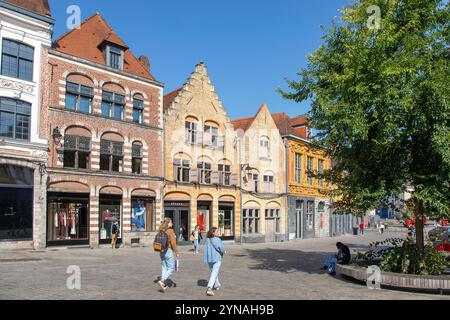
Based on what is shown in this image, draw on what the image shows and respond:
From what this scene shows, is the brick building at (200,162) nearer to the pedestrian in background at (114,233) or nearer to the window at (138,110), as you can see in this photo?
the window at (138,110)

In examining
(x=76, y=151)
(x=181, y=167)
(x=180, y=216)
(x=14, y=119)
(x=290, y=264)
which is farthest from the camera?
(x=181, y=167)

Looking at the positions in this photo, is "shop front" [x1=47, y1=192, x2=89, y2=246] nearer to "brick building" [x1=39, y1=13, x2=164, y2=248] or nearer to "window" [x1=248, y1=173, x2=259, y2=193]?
"brick building" [x1=39, y1=13, x2=164, y2=248]

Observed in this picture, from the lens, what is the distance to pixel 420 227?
13773mm

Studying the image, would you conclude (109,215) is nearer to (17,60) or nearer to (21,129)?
(21,129)

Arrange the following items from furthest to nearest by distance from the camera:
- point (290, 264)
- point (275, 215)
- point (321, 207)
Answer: point (321, 207) < point (275, 215) < point (290, 264)

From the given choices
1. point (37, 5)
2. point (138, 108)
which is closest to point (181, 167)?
point (138, 108)

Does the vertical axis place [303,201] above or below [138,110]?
below

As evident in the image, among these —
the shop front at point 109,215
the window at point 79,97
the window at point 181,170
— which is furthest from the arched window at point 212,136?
the window at point 79,97

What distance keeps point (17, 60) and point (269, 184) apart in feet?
71.8

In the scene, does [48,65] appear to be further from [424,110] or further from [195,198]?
[424,110]

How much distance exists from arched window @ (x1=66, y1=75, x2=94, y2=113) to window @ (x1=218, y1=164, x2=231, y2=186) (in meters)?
11.4

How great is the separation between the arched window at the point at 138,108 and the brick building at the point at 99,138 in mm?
64

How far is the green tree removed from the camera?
12.2m
